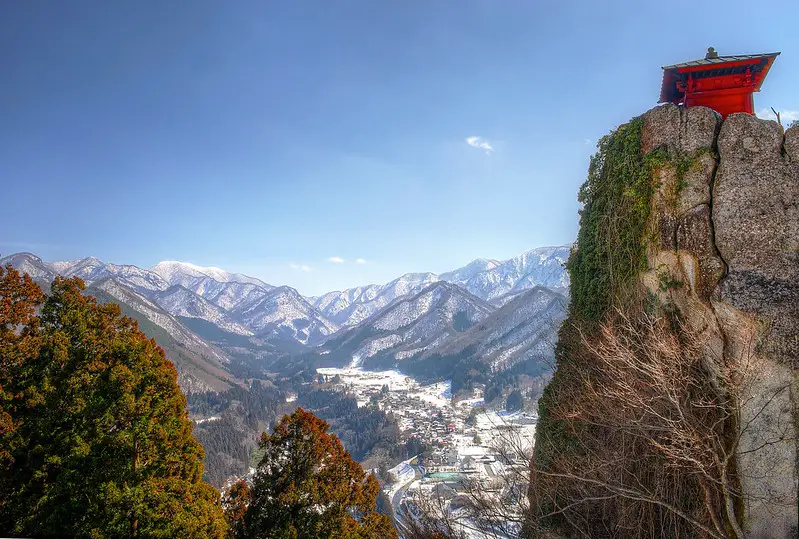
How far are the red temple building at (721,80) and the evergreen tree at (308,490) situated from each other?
18.6 m

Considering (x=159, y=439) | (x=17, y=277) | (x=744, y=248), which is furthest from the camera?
(x=17, y=277)

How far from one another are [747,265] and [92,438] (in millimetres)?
18548

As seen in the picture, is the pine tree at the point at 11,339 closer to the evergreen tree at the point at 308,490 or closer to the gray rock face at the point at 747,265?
the evergreen tree at the point at 308,490

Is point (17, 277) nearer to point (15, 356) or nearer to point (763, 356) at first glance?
point (15, 356)

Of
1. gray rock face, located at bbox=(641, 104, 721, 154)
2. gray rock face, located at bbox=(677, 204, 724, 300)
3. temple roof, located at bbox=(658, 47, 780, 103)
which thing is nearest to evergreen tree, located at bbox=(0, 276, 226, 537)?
gray rock face, located at bbox=(677, 204, 724, 300)

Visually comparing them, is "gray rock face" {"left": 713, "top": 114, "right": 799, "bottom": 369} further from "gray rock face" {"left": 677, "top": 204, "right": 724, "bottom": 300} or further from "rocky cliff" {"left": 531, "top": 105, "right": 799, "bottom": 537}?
"gray rock face" {"left": 677, "top": 204, "right": 724, "bottom": 300}

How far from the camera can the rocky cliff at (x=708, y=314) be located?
28.7ft

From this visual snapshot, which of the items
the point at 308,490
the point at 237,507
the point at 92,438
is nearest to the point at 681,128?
the point at 308,490

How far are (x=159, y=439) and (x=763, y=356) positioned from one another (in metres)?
16.3

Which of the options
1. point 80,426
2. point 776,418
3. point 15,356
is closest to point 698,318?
point 776,418

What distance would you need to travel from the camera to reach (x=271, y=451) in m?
15.6

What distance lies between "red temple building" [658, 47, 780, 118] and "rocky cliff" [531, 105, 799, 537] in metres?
5.24

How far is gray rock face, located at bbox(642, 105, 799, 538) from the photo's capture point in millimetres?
8812

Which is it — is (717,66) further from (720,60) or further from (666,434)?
(666,434)
